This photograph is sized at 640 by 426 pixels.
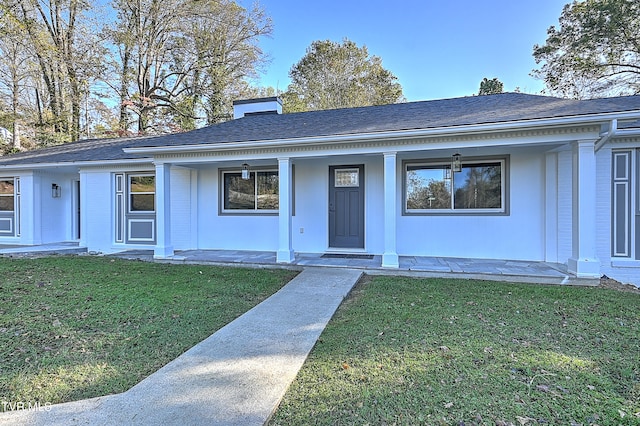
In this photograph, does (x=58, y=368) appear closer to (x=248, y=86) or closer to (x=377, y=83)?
(x=248, y=86)

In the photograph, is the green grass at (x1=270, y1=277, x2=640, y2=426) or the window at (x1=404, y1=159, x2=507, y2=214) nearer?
the green grass at (x1=270, y1=277, x2=640, y2=426)

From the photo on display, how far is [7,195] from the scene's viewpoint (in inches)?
393

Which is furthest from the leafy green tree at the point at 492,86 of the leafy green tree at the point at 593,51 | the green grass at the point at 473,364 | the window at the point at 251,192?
the green grass at the point at 473,364

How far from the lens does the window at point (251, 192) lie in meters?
8.17

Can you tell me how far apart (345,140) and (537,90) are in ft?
61.5

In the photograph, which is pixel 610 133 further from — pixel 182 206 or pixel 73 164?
pixel 73 164

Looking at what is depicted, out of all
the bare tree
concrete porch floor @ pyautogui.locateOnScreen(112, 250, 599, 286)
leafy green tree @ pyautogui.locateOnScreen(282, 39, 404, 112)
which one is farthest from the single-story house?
leafy green tree @ pyautogui.locateOnScreen(282, 39, 404, 112)

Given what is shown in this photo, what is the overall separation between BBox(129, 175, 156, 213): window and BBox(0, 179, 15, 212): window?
169 inches

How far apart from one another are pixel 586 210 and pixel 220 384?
5998mm

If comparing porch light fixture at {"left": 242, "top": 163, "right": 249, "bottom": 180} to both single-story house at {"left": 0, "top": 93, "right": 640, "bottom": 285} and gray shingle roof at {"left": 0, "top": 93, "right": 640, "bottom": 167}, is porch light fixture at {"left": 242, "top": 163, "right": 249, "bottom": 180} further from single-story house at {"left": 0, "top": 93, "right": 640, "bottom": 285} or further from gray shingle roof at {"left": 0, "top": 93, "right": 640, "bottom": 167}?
gray shingle roof at {"left": 0, "top": 93, "right": 640, "bottom": 167}

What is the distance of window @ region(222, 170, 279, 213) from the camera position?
8172 millimetres

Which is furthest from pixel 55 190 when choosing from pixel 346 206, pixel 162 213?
pixel 346 206

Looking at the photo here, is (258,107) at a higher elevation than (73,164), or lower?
higher

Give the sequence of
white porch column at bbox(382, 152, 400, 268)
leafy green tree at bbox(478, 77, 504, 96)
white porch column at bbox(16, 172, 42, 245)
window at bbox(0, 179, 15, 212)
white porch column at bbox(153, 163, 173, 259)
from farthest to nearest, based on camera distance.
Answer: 1. leafy green tree at bbox(478, 77, 504, 96)
2. window at bbox(0, 179, 15, 212)
3. white porch column at bbox(16, 172, 42, 245)
4. white porch column at bbox(153, 163, 173, 259)
5. white porch column at bbox(382, 152, 400, 268)
